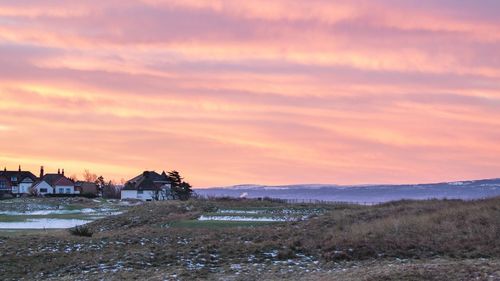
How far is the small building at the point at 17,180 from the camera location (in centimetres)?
17250

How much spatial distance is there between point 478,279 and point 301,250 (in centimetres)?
971

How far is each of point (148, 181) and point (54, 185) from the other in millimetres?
34145

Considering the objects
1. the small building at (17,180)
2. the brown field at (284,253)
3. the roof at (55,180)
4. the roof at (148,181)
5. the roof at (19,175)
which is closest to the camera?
the brown field at (284,253)

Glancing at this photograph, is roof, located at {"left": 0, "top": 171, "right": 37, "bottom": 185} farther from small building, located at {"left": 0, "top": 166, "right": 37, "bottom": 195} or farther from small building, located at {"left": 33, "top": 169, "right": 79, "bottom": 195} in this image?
small building, located at {"left": 33, "top": 169, "right": 79, "bottom": 195}

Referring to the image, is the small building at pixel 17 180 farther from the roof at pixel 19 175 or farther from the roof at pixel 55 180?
the roof at pixel 55 180

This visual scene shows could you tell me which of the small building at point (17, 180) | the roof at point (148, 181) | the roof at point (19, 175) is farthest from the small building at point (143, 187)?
the roof at point (19, 175)

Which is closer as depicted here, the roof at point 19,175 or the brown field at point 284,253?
the brown field at point 284,253

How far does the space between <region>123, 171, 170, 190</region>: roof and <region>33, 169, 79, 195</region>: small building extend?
995 inches

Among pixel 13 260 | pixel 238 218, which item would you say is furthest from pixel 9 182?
pixel 13 260

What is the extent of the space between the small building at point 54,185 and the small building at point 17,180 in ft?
22.2

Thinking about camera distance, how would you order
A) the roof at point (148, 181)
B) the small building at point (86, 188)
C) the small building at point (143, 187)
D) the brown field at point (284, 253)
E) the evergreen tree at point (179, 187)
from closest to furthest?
1. the brown field at point (284, 253)
2. the evergreen tree at point (179, 187)
3. the small building at point (143, 187)
4. the roof at point (148, 181)
5. the small building at point (86, 188)

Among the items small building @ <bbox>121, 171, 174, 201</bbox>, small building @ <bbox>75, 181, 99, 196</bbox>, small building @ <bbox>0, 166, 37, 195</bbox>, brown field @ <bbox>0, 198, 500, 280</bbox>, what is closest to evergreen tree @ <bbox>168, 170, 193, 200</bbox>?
small building @ <bbox>121, 171, 174, 201</bbox>

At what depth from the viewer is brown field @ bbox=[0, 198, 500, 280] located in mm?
22741

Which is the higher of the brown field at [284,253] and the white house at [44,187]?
the white house at [44,187]
